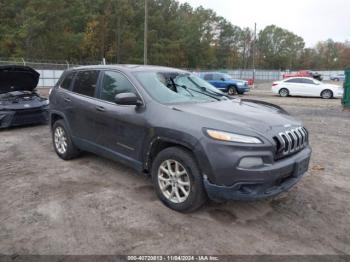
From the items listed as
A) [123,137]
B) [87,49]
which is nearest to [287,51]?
[87,49]

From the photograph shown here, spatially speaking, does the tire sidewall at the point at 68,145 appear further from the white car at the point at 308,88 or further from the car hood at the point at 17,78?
the white car at the point at 308,88

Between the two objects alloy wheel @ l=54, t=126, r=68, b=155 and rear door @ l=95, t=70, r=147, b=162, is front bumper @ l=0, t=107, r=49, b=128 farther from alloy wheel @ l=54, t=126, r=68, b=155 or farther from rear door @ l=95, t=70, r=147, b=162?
rear door @ l=95, t=70, r=147, b=162

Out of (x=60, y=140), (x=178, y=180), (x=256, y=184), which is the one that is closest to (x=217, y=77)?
(x=60, y=140)

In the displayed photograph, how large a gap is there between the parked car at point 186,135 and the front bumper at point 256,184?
0.01m

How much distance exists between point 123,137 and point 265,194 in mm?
2052

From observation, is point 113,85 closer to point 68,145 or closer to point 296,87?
point 68,145

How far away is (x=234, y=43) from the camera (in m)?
94.9

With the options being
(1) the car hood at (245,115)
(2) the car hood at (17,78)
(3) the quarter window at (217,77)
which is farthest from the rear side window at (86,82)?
(3) the quarter window at (217,77)

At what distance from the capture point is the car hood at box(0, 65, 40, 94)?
9105mm

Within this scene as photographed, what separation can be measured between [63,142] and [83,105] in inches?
43.4

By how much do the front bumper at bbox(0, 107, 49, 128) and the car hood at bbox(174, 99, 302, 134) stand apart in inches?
258

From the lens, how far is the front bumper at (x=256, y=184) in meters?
3.67

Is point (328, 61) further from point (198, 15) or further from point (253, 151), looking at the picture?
point (253, 151)

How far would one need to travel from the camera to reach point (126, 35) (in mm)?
58969
